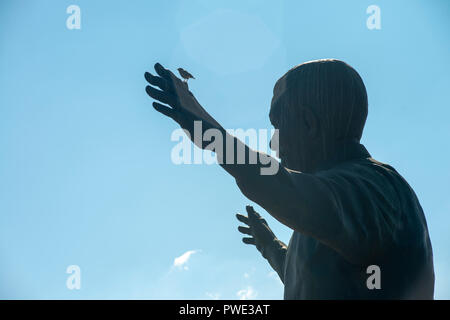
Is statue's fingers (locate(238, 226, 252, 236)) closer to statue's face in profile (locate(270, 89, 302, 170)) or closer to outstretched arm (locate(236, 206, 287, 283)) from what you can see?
outstretched arm (locate(236, 206, 287, 283))

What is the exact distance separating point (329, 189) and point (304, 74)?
4.88 feet

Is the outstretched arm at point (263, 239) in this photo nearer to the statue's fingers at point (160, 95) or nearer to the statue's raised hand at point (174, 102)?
the statue's raised hand at point (174, 102)

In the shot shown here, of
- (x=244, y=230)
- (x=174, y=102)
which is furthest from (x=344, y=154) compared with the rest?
(x=244, y=230)

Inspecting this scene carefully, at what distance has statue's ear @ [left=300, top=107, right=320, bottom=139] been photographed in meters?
4.99

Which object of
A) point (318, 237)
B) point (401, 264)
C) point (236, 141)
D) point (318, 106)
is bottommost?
point (401, 264)

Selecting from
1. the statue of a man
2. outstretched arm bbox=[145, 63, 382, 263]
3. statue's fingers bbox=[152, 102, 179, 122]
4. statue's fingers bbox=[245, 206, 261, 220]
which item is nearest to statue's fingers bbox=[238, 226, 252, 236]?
statue's fingers bbox=[245, 206, 261, 220]

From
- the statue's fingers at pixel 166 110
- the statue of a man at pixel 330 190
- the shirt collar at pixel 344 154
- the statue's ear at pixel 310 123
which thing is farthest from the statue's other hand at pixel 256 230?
the statue's fingers at pixel 166 110

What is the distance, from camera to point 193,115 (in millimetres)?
3949

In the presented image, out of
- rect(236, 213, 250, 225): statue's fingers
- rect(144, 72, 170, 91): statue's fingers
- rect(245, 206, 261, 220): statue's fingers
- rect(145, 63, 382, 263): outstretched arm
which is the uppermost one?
rect(144, 72, 170, 91): statue's fingers

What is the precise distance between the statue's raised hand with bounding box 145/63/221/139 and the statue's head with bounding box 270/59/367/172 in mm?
1227

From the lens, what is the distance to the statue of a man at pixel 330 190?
12.6 feet

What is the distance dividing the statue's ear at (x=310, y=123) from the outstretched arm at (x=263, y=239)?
1.83 metres
